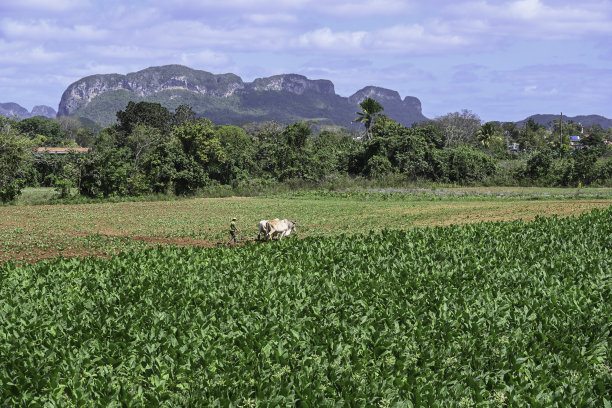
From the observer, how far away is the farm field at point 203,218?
A: 2186cm

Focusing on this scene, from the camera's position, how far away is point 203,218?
103 ft

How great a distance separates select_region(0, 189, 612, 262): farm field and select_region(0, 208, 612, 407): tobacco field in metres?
9.84

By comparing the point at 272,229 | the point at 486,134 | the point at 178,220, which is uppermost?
the point at 486,134

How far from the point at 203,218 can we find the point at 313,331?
2498cm

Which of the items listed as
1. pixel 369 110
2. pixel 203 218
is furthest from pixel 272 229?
pixel 369 110

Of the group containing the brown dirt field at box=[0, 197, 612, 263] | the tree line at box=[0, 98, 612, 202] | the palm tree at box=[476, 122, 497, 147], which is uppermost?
the palm tree at box=[476, 122, 497, 147]

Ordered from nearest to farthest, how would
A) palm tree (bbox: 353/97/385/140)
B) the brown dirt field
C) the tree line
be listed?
the brown dirt field → the tree line → palm tree (bbox: 353/97/385/140)

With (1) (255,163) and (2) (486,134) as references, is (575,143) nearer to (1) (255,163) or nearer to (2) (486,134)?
(2) (486,134)

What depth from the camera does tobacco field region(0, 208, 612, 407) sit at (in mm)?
5523

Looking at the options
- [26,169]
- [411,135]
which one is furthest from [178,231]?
[411,135]

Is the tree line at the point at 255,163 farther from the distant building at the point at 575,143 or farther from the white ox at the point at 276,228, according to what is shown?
the distant building at the point at 575,143

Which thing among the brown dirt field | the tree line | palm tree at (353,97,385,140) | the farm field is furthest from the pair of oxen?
palm tree at (353,97,385,140)

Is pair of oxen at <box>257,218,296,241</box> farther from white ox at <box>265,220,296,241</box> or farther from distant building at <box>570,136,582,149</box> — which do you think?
distant building at <box>570,136,582,149</box>

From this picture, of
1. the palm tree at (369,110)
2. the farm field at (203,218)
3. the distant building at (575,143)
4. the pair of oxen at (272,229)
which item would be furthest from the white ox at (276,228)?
the distant building at (575,143)
